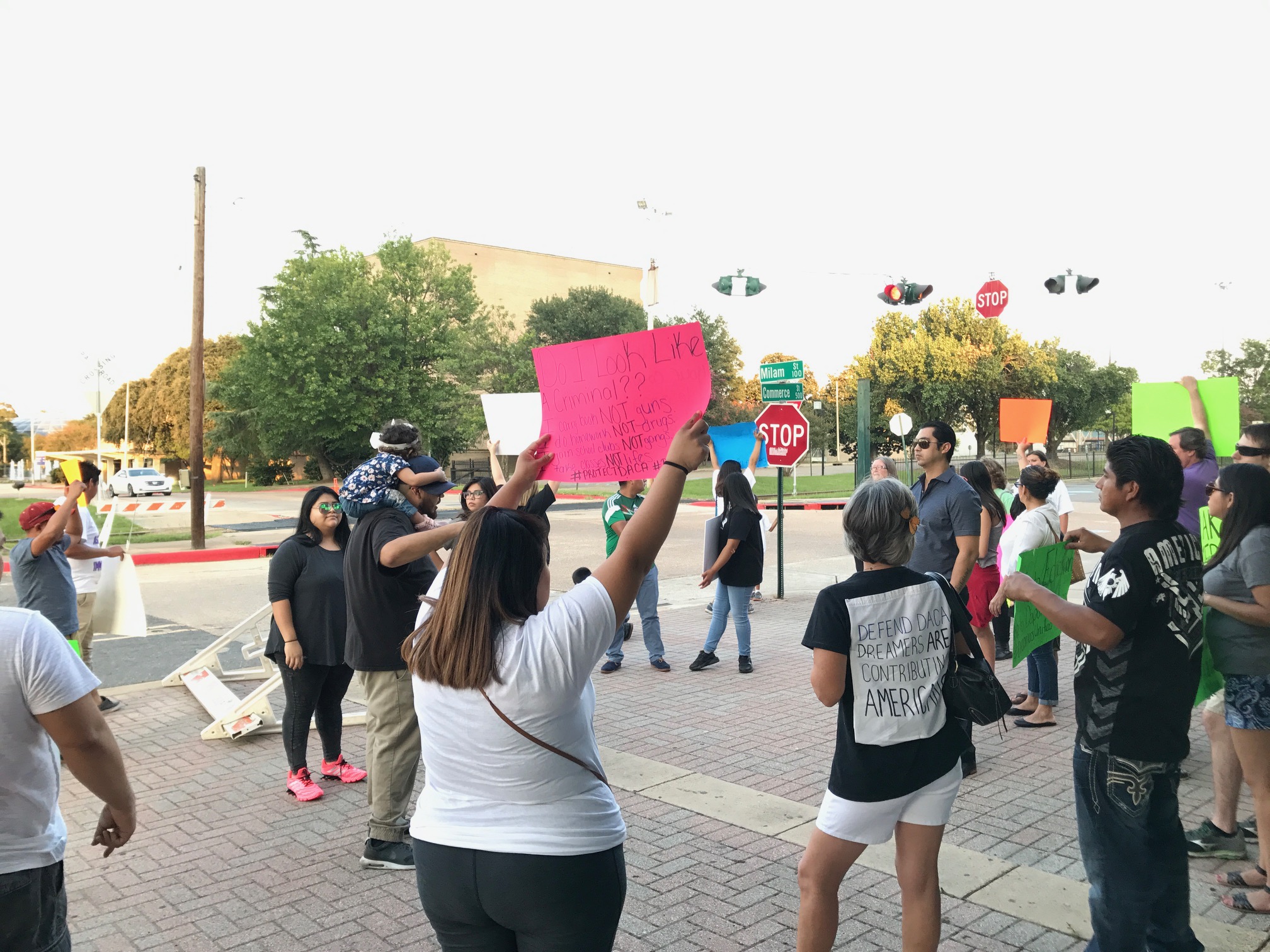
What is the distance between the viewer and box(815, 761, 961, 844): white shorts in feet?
9.71

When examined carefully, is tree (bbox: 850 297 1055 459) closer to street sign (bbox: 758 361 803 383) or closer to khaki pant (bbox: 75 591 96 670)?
street sign (bbox: 758 361 803 383)

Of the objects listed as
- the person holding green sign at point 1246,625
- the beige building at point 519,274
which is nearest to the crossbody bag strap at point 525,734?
the person holding green sign at point 1246,625

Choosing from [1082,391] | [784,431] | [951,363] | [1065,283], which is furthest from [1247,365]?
[784,431]

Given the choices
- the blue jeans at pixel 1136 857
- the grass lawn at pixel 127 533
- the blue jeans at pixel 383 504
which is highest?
the blue jeans at pixel 383 504

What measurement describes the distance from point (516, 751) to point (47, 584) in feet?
19.5

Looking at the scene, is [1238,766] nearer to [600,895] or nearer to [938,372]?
[600,895]

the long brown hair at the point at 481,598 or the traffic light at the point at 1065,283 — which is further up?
the traffic light at the point at 1065,283

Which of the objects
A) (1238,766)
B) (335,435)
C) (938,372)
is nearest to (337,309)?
(335,435)

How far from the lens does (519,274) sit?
70.8m

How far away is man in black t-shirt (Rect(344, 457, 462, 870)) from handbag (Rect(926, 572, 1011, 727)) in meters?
2.44

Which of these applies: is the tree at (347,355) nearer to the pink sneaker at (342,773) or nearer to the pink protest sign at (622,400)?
the pink sneaker at (342,773)

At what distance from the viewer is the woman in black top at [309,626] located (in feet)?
17.9

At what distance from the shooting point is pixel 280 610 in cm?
545

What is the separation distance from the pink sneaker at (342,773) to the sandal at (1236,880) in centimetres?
448
